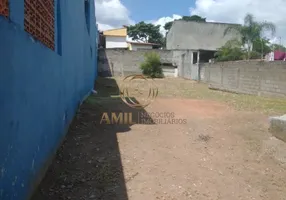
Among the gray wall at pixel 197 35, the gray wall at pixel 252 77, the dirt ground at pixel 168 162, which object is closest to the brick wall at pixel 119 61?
the gray wall at pixel 197 35

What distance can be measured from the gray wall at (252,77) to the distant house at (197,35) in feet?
54.3

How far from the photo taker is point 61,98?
4.30 meters

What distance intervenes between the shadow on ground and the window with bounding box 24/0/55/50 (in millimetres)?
1521

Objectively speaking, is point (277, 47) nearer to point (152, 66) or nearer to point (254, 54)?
point (254, 54)

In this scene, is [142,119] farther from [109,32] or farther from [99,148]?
[109,32]

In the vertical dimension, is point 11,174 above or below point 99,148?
above

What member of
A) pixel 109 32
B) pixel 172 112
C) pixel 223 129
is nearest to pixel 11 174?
pixel 223 129

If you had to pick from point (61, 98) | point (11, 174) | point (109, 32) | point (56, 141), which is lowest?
point (56, 141)

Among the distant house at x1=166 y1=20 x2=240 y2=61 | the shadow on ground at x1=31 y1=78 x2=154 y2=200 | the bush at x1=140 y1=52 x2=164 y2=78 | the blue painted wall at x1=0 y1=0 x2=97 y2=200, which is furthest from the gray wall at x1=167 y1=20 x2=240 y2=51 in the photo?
the blue painted wall at x1=0 y1=0 x2=97 y2=200

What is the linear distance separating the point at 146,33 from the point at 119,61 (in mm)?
26978

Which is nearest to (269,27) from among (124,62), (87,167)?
(124,62)

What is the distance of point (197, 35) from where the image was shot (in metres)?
33.6

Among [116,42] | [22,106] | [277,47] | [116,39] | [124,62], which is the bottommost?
[22,106]

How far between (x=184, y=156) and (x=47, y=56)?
7.67ft
